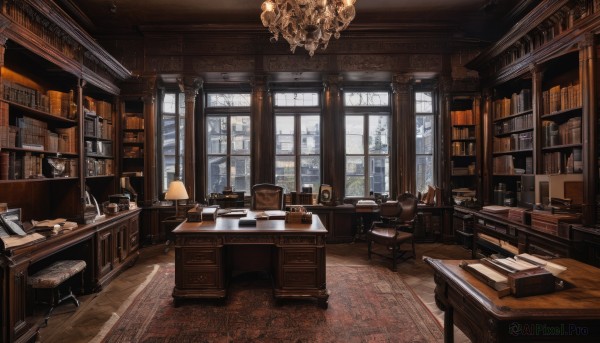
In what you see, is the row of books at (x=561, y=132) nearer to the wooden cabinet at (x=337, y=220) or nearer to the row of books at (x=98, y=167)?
the wooden cabinet at (x=337, y=220)

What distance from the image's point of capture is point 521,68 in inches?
169

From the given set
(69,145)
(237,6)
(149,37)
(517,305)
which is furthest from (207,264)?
(149,37)

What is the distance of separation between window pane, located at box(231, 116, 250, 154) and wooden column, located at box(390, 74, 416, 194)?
3.01 meters

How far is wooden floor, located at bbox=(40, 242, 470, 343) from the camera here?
2729mm

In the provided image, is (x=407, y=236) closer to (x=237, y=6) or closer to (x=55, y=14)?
(x=237, y=6)

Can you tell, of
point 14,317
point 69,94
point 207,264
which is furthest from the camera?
point 69,94

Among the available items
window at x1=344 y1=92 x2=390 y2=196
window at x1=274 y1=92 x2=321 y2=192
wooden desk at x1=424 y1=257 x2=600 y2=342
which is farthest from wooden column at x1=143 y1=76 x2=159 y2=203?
wooden desk at x1=424 y1=257 x2=600 y2=342

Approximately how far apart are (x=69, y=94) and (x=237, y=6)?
2.76 meters

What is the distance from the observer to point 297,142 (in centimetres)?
641

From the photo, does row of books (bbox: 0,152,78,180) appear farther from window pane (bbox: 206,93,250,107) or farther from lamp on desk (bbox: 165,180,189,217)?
window pane (bbox: 206,93,250,107)

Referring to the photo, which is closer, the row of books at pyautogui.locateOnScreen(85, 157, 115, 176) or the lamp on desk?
the row of books at pyautogui.locateOnScreen(85, 157, 115, 176)

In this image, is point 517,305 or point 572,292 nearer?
point 517,305

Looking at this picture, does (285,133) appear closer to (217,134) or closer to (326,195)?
(217,134)

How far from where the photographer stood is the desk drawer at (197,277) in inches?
124
